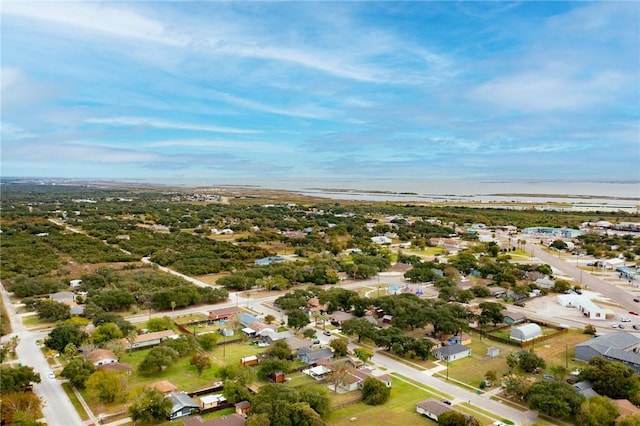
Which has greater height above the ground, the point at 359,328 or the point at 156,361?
the point at 359,328

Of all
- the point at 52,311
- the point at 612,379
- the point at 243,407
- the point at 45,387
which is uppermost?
the point at 612,379

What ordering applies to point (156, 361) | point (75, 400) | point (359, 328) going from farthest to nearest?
1. point (359, 328)
2. point (156, 361)
3. point (75, 400)

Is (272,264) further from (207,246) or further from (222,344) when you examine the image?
(222,344)

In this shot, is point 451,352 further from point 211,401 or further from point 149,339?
point 149,339

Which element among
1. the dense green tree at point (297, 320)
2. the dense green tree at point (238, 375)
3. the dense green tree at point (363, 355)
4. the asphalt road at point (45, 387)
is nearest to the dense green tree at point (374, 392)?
the dense green tree at point (363, 355)

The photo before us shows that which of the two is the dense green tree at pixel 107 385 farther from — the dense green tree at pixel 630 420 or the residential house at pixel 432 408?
the dense green tree at pixel 630 420

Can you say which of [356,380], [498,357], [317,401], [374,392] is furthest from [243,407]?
[498,357]

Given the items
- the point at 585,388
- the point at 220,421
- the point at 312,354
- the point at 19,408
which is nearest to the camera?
the point at 220,421

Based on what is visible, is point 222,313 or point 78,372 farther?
point 222,313
